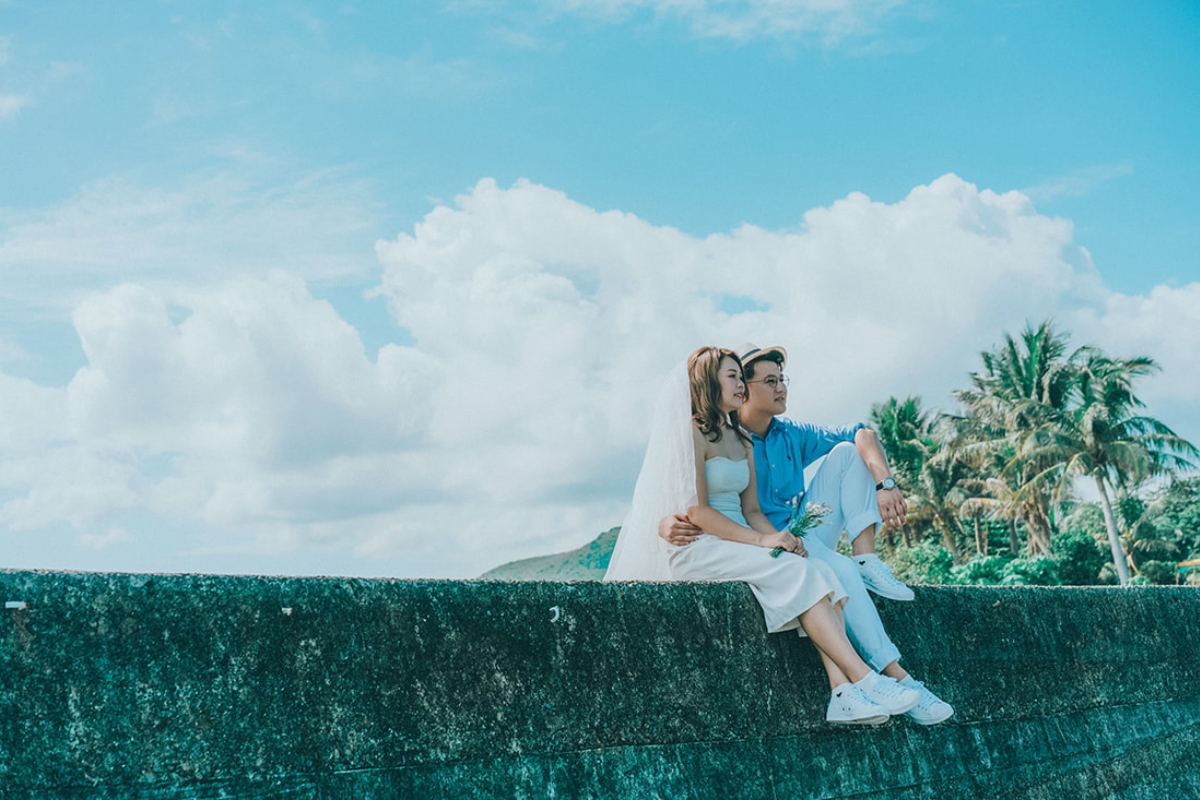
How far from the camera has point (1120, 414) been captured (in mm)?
39938

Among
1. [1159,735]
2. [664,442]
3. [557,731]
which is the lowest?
[1159,735]

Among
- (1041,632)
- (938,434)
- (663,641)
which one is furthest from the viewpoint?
(938,434)

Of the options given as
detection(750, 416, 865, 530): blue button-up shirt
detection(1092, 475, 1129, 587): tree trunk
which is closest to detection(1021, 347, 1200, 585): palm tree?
detection(1092, 475, 1129, 587): tree trunk

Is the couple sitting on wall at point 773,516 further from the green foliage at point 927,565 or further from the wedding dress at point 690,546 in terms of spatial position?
the green foliage at point 927,565

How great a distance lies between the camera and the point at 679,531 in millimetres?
4074

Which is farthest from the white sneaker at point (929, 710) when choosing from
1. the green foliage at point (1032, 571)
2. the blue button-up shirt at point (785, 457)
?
the green foliage at point (1032, 571)

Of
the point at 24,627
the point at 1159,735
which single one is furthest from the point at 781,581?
the point at 1159,735

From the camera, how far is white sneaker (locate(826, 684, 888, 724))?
340cm

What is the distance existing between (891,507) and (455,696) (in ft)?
8.31

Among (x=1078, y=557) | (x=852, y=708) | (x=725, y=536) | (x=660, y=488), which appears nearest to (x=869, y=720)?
(x=852, y=708)

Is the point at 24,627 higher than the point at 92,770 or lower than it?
higher

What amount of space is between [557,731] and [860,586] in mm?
1484

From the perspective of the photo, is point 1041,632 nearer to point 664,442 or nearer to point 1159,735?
point 1159,735

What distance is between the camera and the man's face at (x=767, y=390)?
4.88 metres
